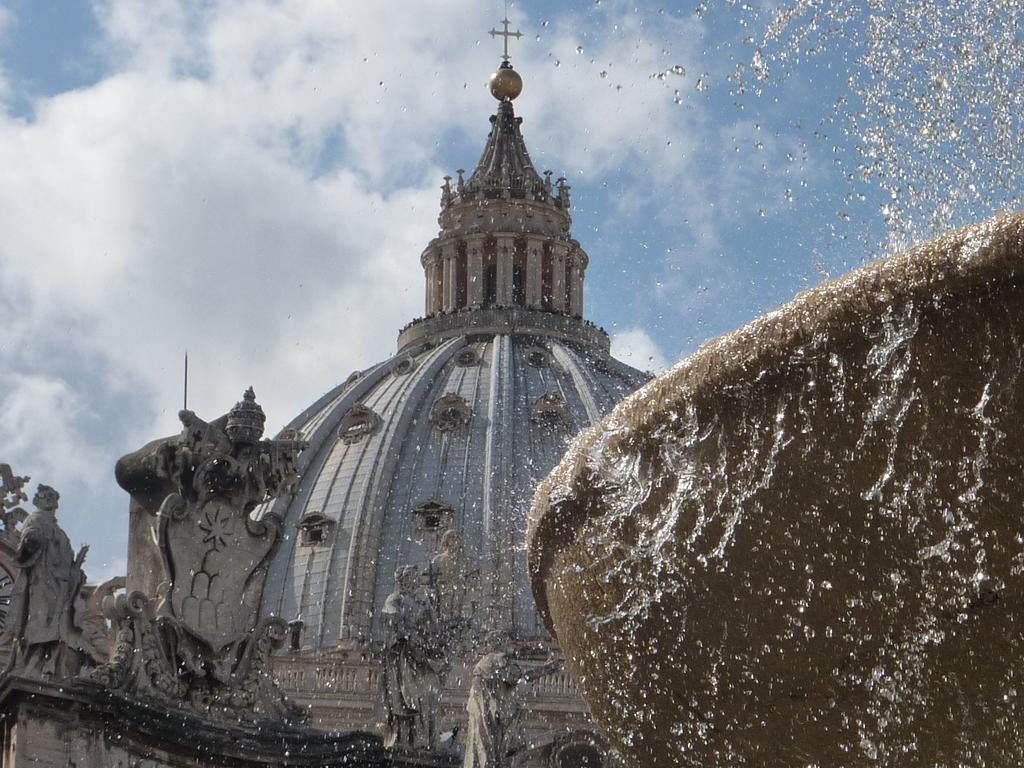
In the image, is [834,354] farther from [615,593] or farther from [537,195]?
[537,195]

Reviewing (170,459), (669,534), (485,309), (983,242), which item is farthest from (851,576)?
(485,309)

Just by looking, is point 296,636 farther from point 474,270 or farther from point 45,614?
point 45,614

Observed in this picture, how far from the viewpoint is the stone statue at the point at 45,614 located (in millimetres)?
8977

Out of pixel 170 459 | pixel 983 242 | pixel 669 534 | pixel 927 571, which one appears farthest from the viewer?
pixel 170 459

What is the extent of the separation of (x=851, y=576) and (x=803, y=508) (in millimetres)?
186

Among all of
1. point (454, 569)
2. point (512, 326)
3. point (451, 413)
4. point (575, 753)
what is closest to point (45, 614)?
point (575, 753)

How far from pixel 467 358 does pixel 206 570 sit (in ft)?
224

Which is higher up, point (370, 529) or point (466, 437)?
point (466, 437)

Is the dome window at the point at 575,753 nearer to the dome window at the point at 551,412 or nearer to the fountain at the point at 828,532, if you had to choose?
the dome window at the point at 551,412

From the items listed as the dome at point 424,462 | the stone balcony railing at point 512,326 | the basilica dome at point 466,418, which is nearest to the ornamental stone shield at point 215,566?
the basilica dome at point 466,418

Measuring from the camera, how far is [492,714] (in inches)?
545

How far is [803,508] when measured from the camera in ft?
14.9

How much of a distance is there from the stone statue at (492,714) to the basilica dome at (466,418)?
41592 millimetres

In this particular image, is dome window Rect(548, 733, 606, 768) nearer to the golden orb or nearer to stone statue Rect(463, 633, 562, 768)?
the golden orb
